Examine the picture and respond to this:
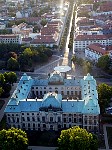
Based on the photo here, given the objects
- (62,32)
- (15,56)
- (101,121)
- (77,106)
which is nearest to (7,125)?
(77,106)

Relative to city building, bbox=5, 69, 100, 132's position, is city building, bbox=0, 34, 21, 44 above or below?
above

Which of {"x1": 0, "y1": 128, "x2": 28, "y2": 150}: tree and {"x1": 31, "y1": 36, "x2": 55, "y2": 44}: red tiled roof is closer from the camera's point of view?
{"x1": 0, "y1": 128, "x2": 28, "y2": 150}: tree

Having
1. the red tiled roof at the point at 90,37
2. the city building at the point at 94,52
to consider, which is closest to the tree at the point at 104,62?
the city building at the point at 94,52

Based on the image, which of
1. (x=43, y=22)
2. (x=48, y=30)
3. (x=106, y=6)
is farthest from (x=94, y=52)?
(x=106, y=6)

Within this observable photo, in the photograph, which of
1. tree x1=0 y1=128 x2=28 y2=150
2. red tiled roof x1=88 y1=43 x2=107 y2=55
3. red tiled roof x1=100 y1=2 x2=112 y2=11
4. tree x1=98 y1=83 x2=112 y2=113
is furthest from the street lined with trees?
red tiled roof x1=100 y1=2 x2=112 y2=11

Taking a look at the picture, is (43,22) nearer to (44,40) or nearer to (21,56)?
(44,40)

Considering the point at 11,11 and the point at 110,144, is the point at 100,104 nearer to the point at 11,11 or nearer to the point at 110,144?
the point at 110,144

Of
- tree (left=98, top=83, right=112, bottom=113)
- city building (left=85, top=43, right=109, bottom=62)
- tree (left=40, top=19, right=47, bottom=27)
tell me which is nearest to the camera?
tree (left=98, top=83, right=112, bottom=113)

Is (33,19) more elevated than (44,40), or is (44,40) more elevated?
(33,19)

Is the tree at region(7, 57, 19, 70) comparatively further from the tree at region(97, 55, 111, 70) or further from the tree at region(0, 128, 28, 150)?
the tree at region(0, 128, 28, 150)
